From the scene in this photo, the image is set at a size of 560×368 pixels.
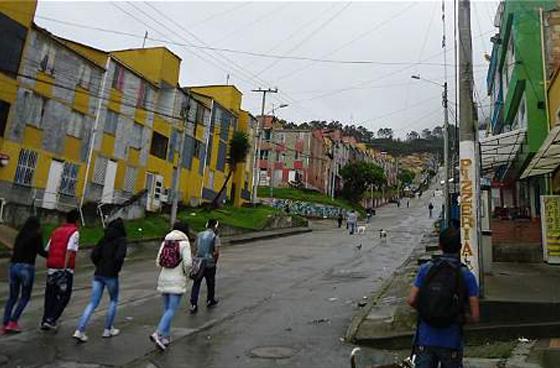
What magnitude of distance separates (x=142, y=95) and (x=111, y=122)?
10.7ft

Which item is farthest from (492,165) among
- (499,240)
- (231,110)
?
(231,110)

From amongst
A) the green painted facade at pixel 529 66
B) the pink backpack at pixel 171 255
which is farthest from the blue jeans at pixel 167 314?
the green painted facade at pixel 529 66

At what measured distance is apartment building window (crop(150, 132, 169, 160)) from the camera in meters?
33.0

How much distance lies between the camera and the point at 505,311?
293 inches

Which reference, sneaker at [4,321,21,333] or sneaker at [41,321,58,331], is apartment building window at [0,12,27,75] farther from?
sneaker at [41,321,58,331]

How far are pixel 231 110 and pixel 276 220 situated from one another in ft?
34.5

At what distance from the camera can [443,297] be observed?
14.6ft

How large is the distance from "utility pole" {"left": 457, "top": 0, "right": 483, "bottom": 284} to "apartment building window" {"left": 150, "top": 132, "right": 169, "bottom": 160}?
2642 centimetres

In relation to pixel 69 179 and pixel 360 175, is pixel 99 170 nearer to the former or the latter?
pixel 69 179

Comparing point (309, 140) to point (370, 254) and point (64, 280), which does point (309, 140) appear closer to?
point (370, 254)

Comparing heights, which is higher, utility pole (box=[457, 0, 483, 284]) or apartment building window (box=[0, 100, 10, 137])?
apartment building window (box=[0, 100, 10, 137])

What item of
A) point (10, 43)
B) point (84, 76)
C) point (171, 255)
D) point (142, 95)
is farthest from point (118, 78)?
point (171, 255)

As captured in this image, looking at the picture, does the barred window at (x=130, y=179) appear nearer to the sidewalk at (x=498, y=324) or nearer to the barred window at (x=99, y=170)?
the barred window at (x=99, y=170)

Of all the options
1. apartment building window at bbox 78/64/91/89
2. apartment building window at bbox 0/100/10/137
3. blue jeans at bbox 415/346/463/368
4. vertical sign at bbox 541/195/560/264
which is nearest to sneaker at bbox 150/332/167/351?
blue jeans at bbox 415/346/463/368
